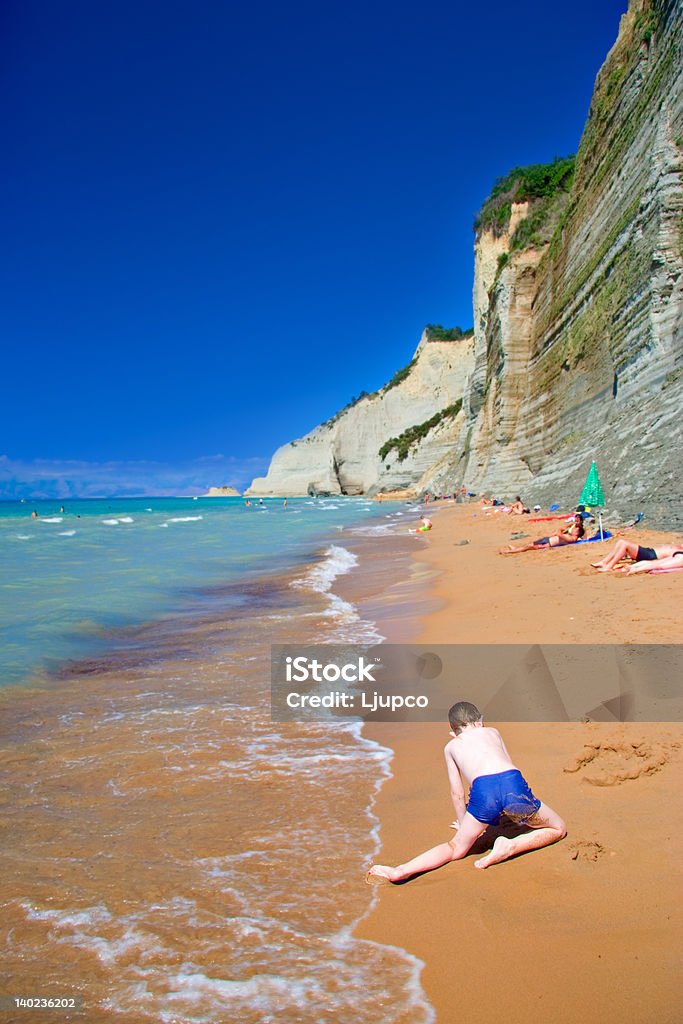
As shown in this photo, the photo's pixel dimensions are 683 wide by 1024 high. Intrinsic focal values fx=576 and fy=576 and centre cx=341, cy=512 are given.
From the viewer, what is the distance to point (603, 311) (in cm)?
1712

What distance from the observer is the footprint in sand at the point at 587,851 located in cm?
229

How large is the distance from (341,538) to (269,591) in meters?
10.4

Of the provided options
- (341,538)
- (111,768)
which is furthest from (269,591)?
(341,538)

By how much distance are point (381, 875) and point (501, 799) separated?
59 cm

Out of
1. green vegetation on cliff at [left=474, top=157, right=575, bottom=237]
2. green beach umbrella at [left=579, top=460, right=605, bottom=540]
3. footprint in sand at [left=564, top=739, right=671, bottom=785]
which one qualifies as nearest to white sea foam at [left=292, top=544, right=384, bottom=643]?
footprint in sand at [left=564, top=739, right=671, bottom=785]

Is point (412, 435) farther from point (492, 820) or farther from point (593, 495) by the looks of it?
point (492, 820)

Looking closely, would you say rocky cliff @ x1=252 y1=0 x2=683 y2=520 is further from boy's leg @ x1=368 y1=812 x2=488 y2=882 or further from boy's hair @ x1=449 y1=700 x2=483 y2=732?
boy's leg @ x1=368 y1=812 x2=488 y2=882

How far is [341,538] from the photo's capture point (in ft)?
66.3

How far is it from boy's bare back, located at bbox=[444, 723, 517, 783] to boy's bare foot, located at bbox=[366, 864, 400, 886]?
51cm

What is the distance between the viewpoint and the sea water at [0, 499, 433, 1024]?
6.14 ft

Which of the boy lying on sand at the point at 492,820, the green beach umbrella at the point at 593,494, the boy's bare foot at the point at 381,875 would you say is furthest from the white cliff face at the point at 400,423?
the boy's bare foot at the point at 381,875

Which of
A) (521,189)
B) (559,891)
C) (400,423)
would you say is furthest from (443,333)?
(559,891)

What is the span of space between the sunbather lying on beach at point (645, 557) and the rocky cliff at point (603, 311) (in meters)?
3.31

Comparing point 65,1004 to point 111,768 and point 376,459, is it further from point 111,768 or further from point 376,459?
point 376,459
